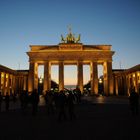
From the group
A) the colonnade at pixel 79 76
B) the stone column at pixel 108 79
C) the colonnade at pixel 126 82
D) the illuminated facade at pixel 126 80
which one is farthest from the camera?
the stone column at pixel 108 79

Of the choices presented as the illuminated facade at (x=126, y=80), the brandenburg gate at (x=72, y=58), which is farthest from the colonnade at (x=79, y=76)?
the illuminated facade at (x=126, y=80)

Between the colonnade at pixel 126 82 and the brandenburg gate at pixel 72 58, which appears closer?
the colonnade at pixel 126 82

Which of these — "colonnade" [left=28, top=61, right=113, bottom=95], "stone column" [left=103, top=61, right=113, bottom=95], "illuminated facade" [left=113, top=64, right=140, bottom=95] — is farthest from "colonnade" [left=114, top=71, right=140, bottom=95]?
"colonnade" [left=28, top=61, right=113, bottom=95]

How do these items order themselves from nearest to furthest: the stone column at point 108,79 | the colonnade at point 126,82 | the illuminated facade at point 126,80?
the illuminated facade at point 126,80 → the colonnade at point 126,82 → the stone column at point 108,79

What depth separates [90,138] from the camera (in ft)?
29.1

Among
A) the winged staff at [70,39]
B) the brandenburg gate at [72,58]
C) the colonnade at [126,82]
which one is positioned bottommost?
the colonnade at [126,82]

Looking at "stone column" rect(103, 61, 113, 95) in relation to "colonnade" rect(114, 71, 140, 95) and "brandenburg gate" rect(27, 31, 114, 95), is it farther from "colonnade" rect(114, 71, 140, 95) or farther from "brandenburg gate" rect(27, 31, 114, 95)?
"colonnade" rect(114, 71, 140, 95)

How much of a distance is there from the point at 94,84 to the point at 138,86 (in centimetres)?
1396

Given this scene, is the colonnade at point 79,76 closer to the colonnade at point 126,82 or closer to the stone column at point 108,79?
the stone column at point 108,79

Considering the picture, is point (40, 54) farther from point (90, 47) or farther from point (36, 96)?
point (36, 96)

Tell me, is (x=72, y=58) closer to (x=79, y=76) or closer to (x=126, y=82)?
(x=79, y=76)

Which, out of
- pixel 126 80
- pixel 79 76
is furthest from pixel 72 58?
pixel 126 80

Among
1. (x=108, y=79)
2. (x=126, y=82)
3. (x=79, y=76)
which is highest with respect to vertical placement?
(x=79, y=76)

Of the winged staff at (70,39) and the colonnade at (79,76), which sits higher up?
the winged staff at (70,39)
